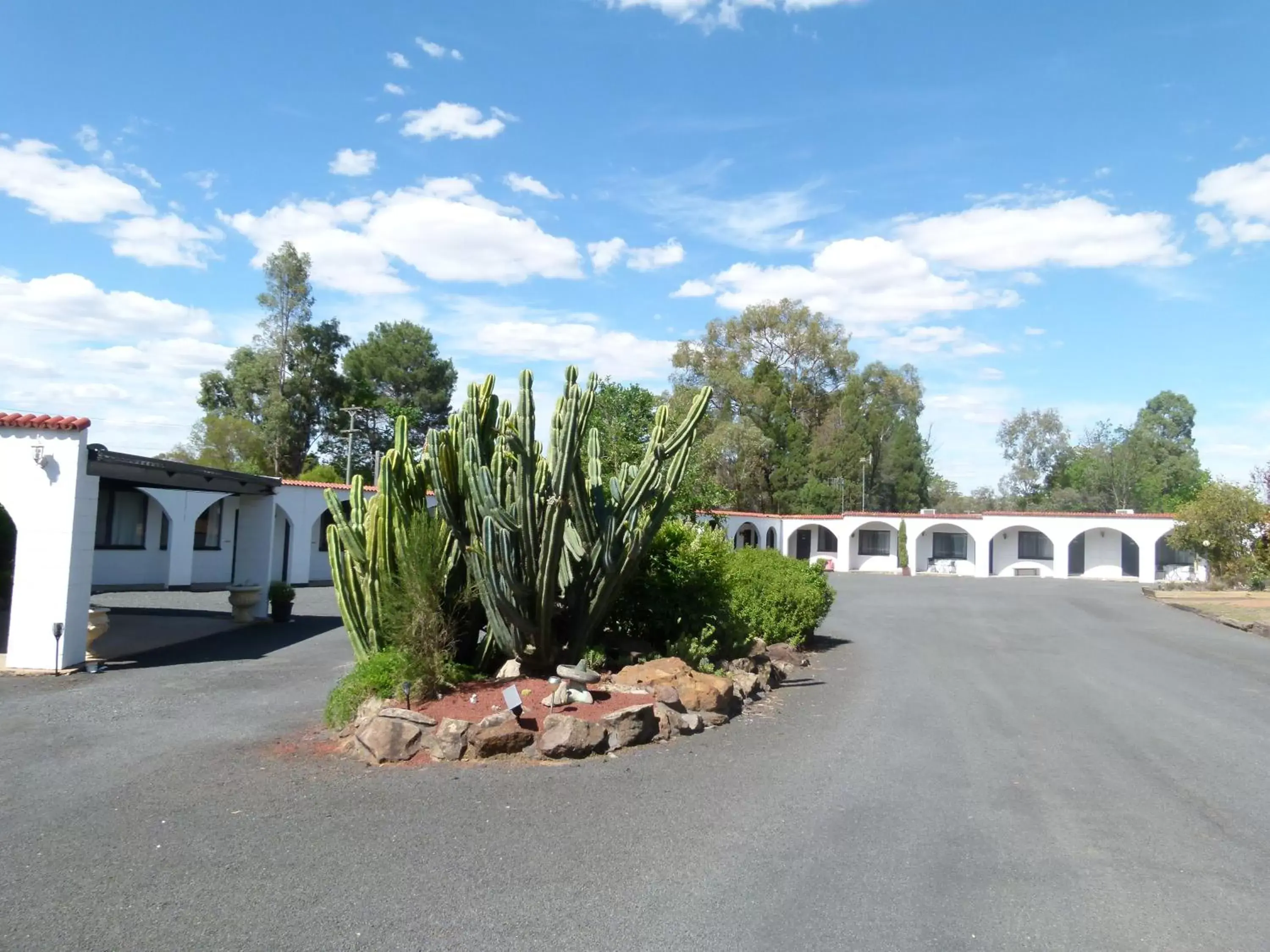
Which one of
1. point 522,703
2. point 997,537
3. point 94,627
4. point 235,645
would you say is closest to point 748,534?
point 997,537

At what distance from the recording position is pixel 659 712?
7992 millimetres

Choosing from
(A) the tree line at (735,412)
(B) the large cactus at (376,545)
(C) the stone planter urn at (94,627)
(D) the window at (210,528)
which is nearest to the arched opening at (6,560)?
(C) the stone planter urn at (94,627)

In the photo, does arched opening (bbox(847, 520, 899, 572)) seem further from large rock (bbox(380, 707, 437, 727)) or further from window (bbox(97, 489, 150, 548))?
large rock (bbox(380, 707, 437, 727))

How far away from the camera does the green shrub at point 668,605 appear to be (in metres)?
10.5

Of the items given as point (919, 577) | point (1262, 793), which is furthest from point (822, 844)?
point (919, 577)

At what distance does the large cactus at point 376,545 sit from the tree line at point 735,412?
29018 mm

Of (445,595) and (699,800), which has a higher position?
(445,595)

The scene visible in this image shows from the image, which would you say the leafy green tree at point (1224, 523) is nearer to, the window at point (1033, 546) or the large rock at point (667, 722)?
the window at point (1033, 546)

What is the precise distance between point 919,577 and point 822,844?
1369 inches

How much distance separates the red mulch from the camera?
7.56 meters

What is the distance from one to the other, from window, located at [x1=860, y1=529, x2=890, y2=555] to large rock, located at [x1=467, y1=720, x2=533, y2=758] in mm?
40650

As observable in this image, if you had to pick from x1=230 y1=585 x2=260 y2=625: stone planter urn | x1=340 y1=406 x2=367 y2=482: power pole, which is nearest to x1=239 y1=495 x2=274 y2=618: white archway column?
x1=230 y1=585 x2=260 y2=625: stone planter urn

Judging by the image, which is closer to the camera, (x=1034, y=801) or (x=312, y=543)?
(x=1034, y=801)

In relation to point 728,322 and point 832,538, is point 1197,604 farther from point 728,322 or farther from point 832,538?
point 728,322
